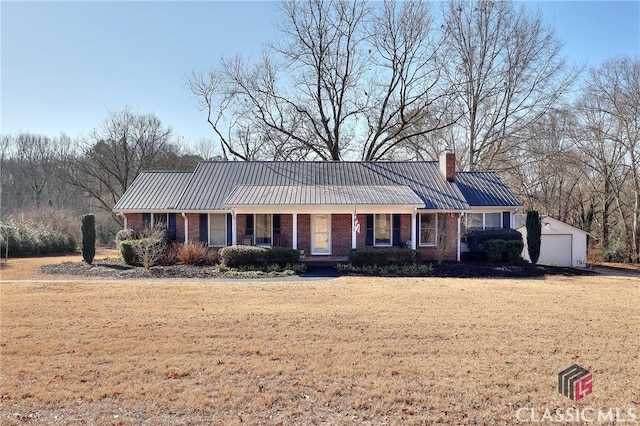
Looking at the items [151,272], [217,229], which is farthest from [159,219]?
[151,272]

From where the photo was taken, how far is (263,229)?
70.0 feet

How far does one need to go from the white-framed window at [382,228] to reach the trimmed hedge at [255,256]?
4739 millimetres

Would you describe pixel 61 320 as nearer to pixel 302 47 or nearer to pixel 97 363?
pixel 97 363

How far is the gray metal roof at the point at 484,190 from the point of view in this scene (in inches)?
891

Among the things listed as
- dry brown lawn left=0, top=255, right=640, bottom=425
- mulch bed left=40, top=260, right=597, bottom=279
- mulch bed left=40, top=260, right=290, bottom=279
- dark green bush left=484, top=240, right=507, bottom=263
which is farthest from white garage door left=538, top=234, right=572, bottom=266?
mulch bed left=40, top=260, right=290, bottom=279

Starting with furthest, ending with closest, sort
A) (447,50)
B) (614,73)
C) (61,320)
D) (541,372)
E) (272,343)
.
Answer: (447,50), (614,73), (61,320), (272,343), (541,372)

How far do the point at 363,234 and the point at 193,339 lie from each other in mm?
14266

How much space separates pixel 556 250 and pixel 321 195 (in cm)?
1501

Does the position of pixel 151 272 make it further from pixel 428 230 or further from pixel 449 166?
pixel 449 166

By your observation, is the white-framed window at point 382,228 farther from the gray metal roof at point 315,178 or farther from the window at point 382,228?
the gray metal roof at point 315,178

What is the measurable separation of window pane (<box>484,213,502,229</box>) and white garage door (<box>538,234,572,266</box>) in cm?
494

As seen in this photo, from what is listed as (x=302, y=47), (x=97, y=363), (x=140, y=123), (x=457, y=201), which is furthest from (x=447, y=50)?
(x=97, y=363)

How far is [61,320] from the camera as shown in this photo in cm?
863

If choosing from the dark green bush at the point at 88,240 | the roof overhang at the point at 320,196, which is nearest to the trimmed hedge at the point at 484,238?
the roof overhang at the point at 320,196
